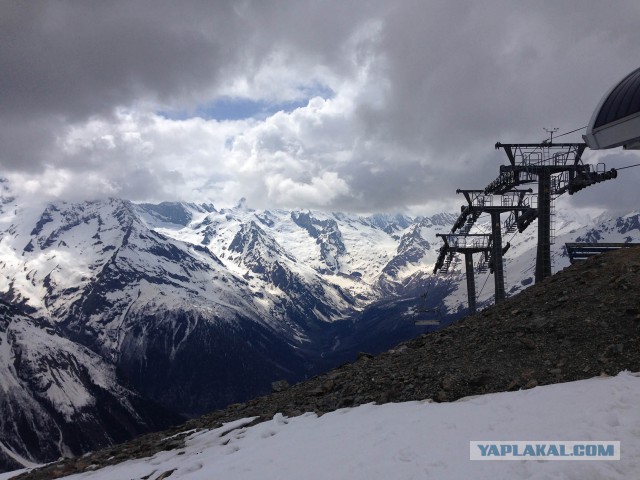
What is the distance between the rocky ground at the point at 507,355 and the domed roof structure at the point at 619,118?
6340mm

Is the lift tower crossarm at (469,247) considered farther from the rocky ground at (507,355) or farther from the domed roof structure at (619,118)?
the domed roof structure at (619,118)

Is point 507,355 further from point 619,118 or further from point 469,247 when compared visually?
point 469,247

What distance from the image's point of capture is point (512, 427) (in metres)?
15.0

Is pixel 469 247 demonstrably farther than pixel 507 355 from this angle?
Yes

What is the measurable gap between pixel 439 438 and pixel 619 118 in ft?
67.8

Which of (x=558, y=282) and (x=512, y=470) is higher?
(x=558, y=282)

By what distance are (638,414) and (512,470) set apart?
183 inches

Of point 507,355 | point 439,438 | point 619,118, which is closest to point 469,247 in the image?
point 619,118

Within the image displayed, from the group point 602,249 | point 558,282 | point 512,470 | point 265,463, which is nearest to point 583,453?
point 512,470

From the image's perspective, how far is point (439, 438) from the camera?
1534 cm

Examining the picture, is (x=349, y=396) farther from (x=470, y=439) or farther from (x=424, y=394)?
(x=470, y=439)

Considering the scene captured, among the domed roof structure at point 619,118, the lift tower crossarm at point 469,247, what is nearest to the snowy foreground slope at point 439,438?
the domed roof structure at point 619,118

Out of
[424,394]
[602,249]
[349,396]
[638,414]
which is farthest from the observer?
[602,249]

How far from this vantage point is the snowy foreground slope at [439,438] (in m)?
13.2
